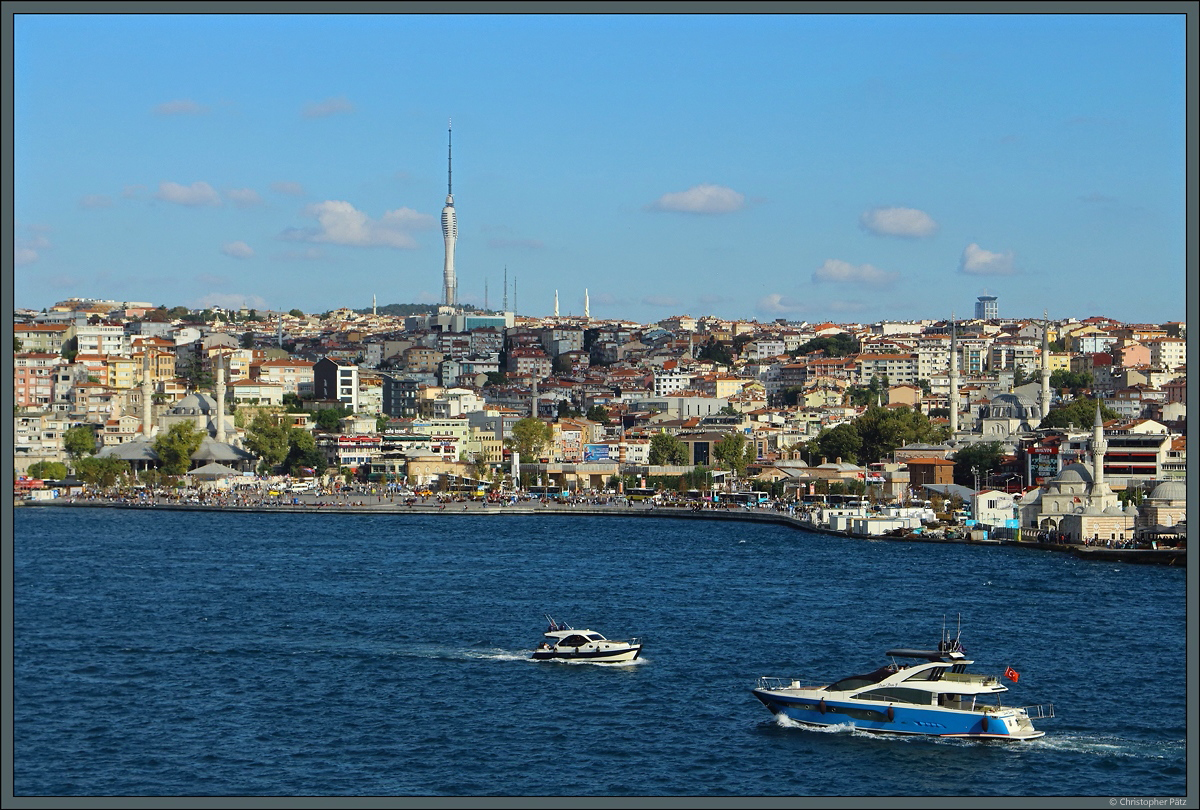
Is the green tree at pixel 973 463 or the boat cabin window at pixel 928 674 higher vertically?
the green tree at pixel 973 463

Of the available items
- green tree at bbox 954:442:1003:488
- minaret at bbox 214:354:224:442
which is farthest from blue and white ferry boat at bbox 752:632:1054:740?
minaret at bbox 214:354:224:442

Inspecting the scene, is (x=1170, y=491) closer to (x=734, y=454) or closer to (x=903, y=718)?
(x=903, y=718)

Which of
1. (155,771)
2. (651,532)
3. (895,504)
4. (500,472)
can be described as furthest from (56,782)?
(500,472)

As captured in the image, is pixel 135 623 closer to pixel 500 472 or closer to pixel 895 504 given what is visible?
pixel 895 504

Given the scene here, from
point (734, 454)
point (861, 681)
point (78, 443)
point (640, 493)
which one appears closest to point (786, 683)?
point (861, 681)

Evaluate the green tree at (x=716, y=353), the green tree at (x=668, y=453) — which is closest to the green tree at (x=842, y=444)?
the green tree at (x=668, y=453)

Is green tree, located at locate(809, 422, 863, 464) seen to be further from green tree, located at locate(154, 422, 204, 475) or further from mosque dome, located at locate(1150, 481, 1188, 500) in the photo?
mosque dome, located at locate(1150, 481, 1188, 500)

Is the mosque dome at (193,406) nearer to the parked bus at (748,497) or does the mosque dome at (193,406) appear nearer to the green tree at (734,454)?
the green tree at (734,454)
